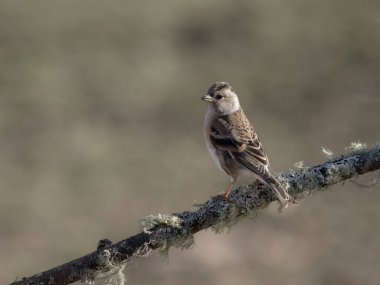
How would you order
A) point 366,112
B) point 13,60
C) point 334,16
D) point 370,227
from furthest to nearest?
1. point 334,16
2. point 13,60
3. point 366,112
4. point 370,227

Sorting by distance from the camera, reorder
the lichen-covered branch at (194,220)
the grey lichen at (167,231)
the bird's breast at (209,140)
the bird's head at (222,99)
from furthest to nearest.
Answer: the bird's head at (222,99)
the bird's breast at (209,140)
the grey lichen at (167,231)
the lichen-covered branch at (194,220)

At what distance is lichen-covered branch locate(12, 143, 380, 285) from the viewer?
5844 millimetres

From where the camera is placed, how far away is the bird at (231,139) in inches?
298

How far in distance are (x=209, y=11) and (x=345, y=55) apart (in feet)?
9.55

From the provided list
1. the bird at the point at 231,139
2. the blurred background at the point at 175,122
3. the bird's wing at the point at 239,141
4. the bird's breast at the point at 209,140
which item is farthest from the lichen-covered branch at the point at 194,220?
the blurred background at the point at 175,122

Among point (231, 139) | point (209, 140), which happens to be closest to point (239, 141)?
point (231, 139)

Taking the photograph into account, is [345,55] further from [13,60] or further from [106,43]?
[13,60]

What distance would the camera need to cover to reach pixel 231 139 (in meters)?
7.82

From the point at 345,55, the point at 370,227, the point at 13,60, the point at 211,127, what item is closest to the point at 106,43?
the point at 13,60

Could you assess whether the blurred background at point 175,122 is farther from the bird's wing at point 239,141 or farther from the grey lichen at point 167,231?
the grey lichen at point 167,231

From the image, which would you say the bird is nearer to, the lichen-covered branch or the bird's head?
the bird's head

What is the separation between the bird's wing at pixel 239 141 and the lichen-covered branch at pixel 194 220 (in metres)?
0.97

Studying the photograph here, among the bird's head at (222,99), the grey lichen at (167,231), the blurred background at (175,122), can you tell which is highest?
the blurred background at (175,122)

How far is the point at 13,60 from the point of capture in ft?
56.2
